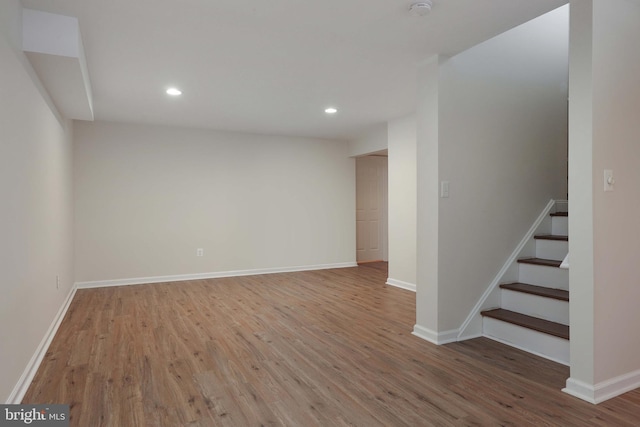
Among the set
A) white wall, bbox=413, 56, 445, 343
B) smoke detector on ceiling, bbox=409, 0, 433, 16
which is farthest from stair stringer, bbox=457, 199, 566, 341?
smoke detector on ceiling, bbox=409, 0, 433, 16

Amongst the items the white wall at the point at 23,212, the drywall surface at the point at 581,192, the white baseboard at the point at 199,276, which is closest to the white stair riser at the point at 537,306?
the drywall surface at the point at 581,192

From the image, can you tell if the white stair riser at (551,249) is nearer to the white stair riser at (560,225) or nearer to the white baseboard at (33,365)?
the white stair riser at (560,225)

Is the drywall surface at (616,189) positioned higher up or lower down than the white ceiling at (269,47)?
lower down

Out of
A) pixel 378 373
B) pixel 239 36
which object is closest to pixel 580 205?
pixel 378 373

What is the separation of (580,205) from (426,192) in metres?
1.14

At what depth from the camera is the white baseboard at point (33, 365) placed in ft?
7.02

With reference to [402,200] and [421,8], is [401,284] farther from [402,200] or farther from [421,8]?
[421,8]

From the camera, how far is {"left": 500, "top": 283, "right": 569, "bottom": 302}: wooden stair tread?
110 inches

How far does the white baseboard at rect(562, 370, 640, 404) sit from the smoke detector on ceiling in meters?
2.35

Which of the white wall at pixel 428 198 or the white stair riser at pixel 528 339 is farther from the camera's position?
the white wall at pixel 428 198

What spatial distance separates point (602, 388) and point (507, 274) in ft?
4.09

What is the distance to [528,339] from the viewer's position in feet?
9.35

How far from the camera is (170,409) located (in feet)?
6.82

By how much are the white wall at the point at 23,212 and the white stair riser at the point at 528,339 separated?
A: 10.7 feet
